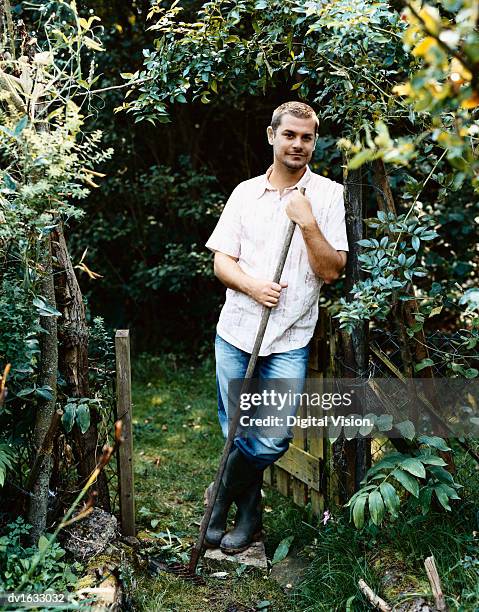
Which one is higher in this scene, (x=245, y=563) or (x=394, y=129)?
(x=394, y=129)

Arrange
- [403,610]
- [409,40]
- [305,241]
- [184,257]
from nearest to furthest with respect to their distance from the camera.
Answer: [409,40], [403,610], [305,241], [184,257]

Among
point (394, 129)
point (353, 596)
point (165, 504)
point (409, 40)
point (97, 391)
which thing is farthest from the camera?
point (394, 129)

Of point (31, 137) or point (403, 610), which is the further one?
point (403, 610)

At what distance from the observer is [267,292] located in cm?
312

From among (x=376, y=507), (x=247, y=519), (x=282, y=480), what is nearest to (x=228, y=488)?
(x=247, y=519)

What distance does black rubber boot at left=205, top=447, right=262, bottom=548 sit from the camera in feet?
11.1

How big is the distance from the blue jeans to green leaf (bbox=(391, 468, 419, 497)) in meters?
0.63

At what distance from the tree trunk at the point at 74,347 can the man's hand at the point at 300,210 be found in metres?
0.92

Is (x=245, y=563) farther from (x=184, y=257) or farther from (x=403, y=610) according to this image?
(x=184, y=257)

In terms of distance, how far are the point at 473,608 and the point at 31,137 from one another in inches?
82.0

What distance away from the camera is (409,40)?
5.15ft

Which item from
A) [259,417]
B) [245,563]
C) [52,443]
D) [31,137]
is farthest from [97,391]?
[31,137]

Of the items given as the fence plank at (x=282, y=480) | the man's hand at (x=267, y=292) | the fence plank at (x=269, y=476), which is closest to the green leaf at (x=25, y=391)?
the man's hand at (x=267, y=292)

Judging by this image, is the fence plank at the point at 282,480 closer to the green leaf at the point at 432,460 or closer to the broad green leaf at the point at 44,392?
the green leaf at the point at 432,460
